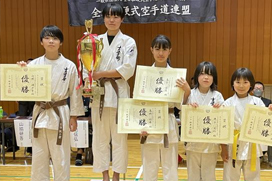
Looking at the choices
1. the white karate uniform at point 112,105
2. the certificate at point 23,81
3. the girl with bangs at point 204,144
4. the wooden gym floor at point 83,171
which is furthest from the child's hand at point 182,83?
the wooden gym floor at point 83,171

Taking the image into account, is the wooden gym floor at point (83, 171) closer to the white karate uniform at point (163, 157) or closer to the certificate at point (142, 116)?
the white karate uniform at point (163, 157)

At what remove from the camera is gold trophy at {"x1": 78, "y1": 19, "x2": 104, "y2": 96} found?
3.29 metres

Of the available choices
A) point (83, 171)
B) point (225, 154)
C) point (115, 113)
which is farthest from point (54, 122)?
point (83, 171)

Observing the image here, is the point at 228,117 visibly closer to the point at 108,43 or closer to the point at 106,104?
the point at 106,104

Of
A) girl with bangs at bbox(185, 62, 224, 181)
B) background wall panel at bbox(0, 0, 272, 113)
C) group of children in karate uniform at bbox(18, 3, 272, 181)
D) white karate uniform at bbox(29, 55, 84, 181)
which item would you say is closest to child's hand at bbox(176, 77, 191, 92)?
group of children in karate uniform at bbox(18, 3, 272, 181)

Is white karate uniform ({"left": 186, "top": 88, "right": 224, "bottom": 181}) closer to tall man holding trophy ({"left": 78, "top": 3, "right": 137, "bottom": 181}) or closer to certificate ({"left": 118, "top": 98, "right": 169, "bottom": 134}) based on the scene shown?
certificate ({"left": 118, "top": 98, "right": 169, "bottom": 134})

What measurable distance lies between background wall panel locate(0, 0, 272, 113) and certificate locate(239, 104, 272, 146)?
16.7 ft

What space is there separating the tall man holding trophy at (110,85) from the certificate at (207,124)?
71cm

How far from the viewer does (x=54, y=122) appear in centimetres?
336

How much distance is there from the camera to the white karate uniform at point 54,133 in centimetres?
337

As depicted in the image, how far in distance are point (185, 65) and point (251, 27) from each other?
1.88 metres

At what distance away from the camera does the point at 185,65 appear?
Answer: 27.6 feet

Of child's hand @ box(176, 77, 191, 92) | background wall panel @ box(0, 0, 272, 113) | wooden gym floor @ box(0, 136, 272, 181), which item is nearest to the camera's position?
child's hand @ box(176, 77, 191, 92)

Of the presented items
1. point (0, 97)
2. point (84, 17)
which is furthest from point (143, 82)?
point (84, 17)
